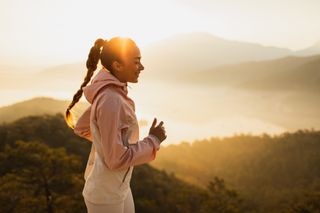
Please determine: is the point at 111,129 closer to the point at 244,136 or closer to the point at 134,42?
the point at 134,42

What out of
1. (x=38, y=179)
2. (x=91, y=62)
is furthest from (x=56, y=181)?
(x=91, y=62)

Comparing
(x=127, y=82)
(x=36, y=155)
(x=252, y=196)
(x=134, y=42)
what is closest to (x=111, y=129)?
(x=127, y=82)

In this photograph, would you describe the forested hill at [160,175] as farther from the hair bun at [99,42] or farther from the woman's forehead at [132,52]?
the woman's forehead at [132,52]

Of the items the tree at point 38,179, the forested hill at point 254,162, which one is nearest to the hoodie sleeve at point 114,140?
the tree at point 38,179

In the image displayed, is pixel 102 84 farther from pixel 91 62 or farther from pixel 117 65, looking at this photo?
pixel 91 62

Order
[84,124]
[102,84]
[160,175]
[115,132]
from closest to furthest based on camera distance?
[115,132] → [102,84] → [84,124] → [160,175]

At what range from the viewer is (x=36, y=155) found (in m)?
15.5

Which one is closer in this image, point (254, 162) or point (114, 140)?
point (114, 140)

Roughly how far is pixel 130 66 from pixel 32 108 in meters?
107

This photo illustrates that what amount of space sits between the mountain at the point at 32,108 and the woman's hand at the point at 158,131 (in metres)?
84.6

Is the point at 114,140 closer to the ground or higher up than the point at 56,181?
higher up

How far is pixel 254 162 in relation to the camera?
8831 cm

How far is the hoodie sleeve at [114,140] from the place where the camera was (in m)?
1.81

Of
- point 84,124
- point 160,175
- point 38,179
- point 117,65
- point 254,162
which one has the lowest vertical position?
point 160,175
